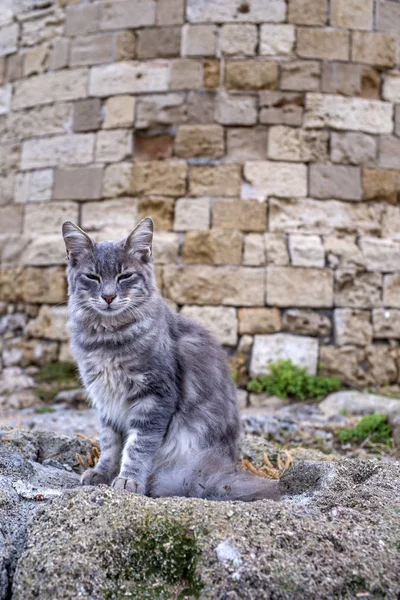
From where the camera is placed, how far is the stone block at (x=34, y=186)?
25.6 ft

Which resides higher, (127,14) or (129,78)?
(127,14)

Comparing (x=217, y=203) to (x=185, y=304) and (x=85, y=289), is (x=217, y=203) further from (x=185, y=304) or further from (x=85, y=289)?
(x=85, y=289)

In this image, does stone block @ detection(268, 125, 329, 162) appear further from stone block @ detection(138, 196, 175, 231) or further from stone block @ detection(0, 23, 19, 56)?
stone block @ detection(0, 23, 19, 56)

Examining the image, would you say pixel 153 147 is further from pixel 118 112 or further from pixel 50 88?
pixel 50 88

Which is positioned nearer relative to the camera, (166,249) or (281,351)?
(281,351)

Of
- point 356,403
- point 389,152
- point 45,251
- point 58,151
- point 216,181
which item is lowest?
point 356,403

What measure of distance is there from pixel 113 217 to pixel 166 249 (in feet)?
2.50

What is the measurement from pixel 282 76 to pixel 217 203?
164 centimetres

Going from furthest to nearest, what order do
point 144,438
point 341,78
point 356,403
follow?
point 341,78, point 356,403, point 144,438

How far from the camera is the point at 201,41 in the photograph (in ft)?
24.1

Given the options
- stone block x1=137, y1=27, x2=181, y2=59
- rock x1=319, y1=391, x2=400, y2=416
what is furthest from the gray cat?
stone block x1=137, y1=27, x2=181, y2=59

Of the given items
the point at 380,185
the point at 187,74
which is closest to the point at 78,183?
the point at 187,74

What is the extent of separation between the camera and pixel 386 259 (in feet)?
24.2

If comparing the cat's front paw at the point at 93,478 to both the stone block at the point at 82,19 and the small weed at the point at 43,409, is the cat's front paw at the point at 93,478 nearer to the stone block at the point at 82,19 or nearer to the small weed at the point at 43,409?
the small weed at the point at 43,409
